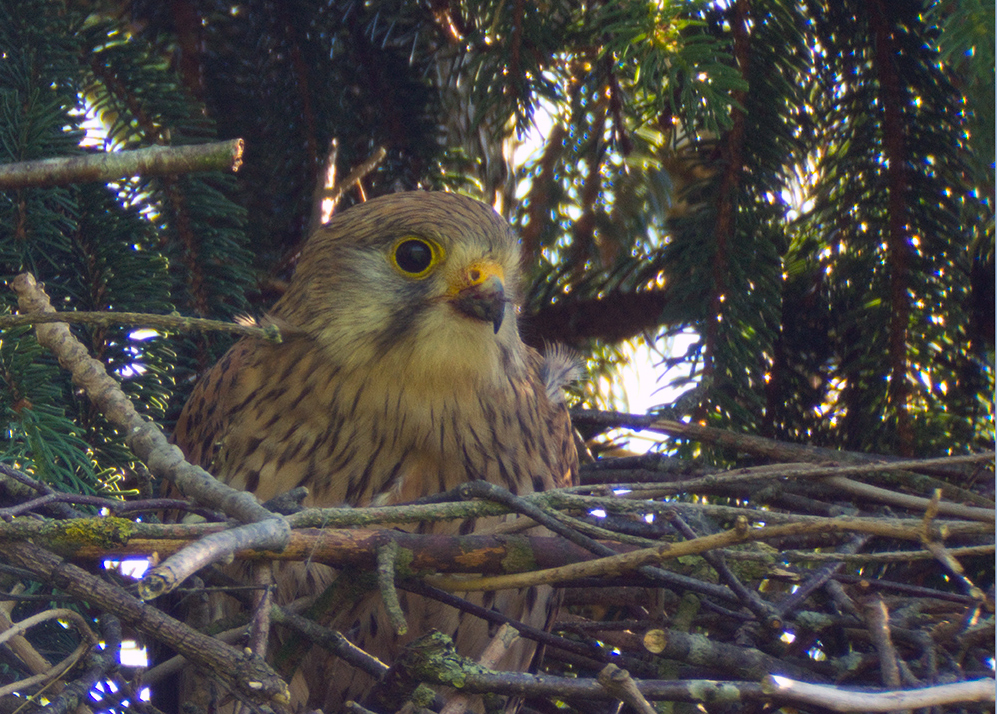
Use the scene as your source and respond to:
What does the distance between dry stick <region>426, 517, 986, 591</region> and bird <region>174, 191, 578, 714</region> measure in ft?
2.13

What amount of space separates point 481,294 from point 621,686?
1110mm

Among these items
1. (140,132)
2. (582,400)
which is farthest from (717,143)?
(140,132)

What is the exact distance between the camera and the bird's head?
212cm

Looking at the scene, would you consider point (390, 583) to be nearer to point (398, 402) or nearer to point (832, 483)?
point (398, 402)

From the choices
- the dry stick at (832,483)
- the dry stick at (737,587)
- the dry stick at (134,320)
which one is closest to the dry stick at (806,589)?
the dry stick at (737,587)

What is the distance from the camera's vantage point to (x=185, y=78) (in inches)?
104

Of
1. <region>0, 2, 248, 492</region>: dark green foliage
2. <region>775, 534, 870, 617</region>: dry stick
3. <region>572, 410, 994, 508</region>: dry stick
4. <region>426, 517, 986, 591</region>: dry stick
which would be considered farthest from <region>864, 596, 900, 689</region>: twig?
<region>0, 2, 248, 492</region>: dark green foliage

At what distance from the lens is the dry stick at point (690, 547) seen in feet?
4.06

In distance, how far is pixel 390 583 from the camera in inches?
50.1

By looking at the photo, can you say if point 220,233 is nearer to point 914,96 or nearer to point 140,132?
point 140,132

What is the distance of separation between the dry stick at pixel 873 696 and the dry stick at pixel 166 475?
0.62 m

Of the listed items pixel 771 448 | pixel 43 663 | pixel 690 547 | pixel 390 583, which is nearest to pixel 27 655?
pixel 43 663

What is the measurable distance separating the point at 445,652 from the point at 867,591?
33.5 inches

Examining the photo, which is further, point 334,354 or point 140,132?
point 140,132
